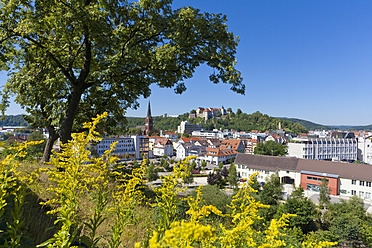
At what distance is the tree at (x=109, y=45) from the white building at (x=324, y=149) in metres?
75.7

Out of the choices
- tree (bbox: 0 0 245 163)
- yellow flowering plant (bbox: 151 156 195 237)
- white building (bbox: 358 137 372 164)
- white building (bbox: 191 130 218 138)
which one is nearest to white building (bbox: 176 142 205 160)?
white building (bbox: 191 130 218 138)

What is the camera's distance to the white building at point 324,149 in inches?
2835

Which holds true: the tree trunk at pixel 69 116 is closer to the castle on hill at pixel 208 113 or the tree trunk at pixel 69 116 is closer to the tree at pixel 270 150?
the tree at pixel 270 150

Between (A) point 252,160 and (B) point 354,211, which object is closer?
(B) point 354,211

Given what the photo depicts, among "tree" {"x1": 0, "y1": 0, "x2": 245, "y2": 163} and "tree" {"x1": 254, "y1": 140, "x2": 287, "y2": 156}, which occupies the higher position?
"tree" {"x1": 0, "y1": 0, "x2": 245, "y2": 163}

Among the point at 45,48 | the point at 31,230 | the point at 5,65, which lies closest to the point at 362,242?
the point at 31,230

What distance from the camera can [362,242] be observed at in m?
18.9

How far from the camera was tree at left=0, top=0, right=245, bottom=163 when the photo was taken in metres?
6.12

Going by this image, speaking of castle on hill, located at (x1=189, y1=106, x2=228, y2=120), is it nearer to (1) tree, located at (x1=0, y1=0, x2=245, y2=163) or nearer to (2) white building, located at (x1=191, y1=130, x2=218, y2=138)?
(2) white building, located at (x1=191, y1=130, x2=218, y2=138)

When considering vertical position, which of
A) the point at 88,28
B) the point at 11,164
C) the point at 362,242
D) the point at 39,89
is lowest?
the point at 362,242

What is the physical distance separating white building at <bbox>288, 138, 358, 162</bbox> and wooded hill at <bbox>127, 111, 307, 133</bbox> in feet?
261

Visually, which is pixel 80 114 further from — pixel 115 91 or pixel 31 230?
pixel 31 230

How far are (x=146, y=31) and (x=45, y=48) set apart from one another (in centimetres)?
340

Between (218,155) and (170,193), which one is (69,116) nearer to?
(170,193)
